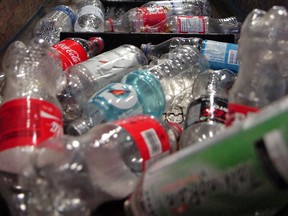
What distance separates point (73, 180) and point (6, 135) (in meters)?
0.17

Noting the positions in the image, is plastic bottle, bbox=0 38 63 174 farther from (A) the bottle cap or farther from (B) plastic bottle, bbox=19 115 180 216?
(A) the bottle cap

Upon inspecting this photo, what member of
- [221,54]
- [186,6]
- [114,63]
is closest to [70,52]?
[114,63]

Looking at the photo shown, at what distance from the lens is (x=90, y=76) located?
1.33 metres

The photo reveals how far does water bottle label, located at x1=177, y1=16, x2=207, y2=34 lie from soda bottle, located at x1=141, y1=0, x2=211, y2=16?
0.25 m

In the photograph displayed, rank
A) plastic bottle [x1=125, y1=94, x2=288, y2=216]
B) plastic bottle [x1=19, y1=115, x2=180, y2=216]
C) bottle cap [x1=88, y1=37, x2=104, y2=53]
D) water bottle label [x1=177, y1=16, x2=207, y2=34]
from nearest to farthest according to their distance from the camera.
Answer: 1. plastic bottle [x1=125, y1=94, x2=288, y2=216]
2. plastic bottle [x1=19, y1=115, x2=180, y2=216]
3. bottle cap [x1=88, y1=37, x2=104, y2=53]
4. water bottle label [x1=177, y1=16, x2=207, y2=34]

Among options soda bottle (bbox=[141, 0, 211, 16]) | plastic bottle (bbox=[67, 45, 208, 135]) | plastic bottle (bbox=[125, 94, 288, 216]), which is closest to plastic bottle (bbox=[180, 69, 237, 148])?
plastic bottle (bbox=[67, 45, 208, 135])

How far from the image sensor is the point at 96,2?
2.30 meters

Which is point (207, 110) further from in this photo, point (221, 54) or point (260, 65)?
point (221, 54)

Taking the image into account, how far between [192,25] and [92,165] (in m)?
1.13

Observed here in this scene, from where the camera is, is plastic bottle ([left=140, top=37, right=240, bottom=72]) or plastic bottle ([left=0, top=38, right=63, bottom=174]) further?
plastic bottle ([left=140, top=37, right=240, bottom=72])

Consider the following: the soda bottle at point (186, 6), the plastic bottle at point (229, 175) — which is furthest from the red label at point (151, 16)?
the plastic bottle at point (229, 175)

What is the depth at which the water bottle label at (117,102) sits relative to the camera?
42.4 inches

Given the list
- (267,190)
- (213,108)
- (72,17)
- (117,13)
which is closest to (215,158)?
(267,190)

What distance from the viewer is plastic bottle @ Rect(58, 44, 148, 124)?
1266mm
